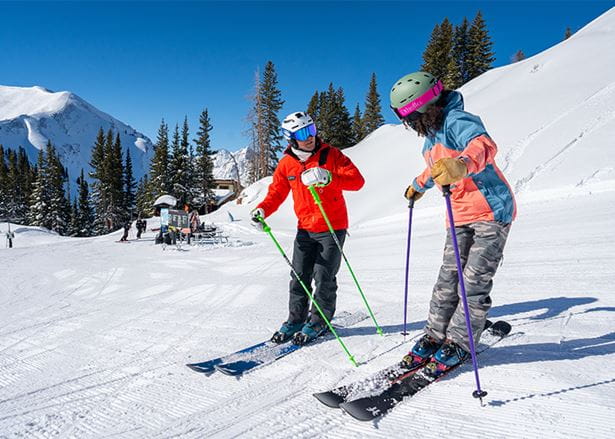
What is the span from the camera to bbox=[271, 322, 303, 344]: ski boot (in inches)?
125

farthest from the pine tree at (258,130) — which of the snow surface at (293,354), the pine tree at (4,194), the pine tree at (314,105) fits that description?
the pine tree at (4,194)

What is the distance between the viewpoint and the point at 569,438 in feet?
5.43

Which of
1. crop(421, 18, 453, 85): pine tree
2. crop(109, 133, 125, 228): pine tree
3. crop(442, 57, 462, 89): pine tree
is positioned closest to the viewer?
crop(442, 57, 462, 89): pine tree

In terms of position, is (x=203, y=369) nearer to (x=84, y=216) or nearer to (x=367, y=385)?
(x=367, y=385)

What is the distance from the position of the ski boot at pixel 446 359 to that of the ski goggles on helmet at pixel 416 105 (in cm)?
163

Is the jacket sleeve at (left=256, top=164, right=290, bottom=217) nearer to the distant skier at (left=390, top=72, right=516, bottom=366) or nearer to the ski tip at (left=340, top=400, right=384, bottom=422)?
the distant skier at (left=390, top=72, right=516, bottom=366)

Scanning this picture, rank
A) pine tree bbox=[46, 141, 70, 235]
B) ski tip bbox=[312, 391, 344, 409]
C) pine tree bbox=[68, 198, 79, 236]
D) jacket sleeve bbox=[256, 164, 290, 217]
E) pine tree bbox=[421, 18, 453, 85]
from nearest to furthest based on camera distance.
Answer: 1. ski tip bbox=[312, 391, 344, 409]
2. jacket sleeve bbox=[256, 164, 290, 217]
3. pine tree bbox=[421, 18, 453, 85]
4. pine tree bbox=[46, 141, 70, 235]
5. pine tree bbox=[68, 198, 79, 236]

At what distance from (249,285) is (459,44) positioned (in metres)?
45.5

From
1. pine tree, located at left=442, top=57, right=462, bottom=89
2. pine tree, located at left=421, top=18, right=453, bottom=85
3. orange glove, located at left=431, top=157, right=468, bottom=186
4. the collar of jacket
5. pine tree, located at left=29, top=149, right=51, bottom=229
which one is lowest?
orange glove, located at left=431, top=157, right=468, bottom=186

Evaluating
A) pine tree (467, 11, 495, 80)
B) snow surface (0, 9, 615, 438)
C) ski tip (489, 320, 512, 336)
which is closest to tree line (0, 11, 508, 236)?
pine tree (467, 11, 495, 80)

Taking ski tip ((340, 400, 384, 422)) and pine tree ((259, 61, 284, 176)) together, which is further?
pine tree ((259, 61, 284, 176))

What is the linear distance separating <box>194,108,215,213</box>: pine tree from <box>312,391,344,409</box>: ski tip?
120ft

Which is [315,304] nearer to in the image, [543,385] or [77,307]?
[543,385]

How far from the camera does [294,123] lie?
3.03 metres
